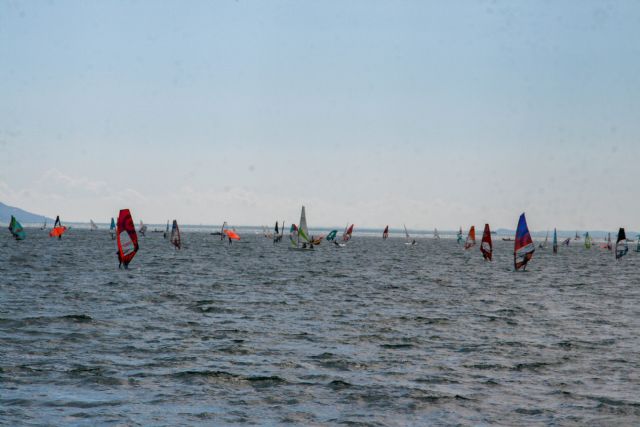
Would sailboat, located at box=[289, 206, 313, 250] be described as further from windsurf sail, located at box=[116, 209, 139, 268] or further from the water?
the water

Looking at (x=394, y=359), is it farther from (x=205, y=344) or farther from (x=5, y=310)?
(x=5, y=310)

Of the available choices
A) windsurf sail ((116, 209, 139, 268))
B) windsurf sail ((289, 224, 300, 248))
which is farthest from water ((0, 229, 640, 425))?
windsurf sail ((289, 224, 300, 248))

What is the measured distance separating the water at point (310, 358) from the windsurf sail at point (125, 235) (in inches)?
222

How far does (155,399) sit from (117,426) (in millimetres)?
1800

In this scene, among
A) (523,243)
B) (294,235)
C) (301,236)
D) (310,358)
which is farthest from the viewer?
(294,235)

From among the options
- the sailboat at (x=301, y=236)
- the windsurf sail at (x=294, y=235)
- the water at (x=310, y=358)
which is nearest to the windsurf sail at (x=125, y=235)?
the water at (x=310, y=358)

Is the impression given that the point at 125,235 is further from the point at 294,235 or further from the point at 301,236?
the point at 294,235

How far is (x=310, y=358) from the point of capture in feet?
58.2

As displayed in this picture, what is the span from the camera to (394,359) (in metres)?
18.0

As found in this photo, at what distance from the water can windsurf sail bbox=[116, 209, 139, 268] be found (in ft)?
18.5

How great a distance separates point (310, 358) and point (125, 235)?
87.5 ft

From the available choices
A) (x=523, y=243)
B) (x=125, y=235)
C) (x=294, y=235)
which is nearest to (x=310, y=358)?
(x=125, y=235)

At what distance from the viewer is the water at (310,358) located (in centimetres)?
1288

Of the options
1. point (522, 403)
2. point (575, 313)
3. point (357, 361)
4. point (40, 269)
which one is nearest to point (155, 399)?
point (357, 361)
